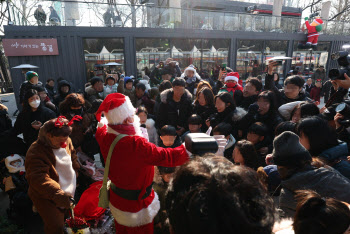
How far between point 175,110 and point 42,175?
232cm

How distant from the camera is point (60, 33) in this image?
960cm

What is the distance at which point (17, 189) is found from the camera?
324cm

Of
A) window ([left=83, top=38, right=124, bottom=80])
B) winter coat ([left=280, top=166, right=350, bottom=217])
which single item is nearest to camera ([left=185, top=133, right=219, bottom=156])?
winter coat ([left=280, top=166, right=350, bottom=217])

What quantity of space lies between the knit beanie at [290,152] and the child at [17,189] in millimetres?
3394

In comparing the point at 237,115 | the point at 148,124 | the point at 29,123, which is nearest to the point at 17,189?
the point at 29,123

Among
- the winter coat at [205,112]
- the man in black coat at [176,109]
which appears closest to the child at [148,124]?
the man in black coat at [176,109]

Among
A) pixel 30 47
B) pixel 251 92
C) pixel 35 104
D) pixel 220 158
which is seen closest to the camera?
pixel 220 158

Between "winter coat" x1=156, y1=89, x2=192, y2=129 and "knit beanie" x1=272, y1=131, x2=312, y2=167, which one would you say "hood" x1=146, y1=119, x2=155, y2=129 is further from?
"knit beanie" x1=272, y1=131, x2=312, y2=167

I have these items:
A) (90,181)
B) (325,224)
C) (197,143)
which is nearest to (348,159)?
(325,224)

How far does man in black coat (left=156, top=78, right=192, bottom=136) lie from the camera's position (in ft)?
12.9

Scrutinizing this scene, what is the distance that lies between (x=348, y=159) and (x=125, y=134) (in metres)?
1.99

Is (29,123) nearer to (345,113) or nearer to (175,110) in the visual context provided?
(175,110)

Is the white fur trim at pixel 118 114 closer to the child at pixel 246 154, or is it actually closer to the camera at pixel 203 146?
the camera at pixel 203 146

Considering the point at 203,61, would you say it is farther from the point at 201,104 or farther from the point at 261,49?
the point at 201,104
